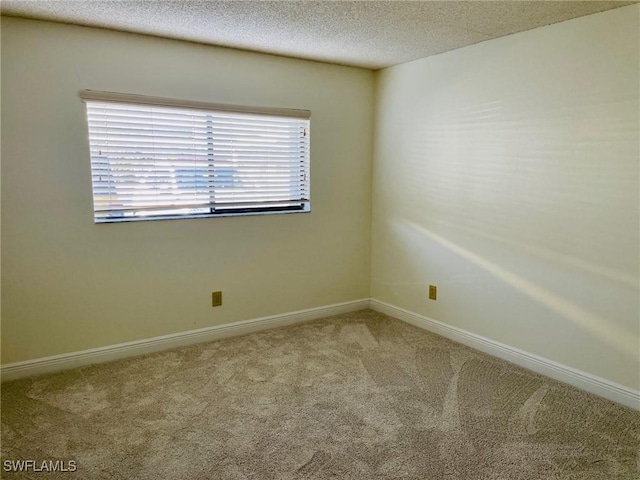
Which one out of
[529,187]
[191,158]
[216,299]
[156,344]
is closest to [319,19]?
[191,158]

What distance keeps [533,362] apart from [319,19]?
246 cm

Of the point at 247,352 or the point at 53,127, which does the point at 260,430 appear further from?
the point at 53,127

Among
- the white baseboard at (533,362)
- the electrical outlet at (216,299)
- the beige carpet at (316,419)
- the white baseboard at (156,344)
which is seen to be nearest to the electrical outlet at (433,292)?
the white baseboard at (533,362)

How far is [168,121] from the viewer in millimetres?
2996

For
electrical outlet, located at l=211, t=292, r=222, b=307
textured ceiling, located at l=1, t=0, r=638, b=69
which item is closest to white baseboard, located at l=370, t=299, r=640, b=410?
electrical outlet, located at l=211, t=292, r=222, b=307

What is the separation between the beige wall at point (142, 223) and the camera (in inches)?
102

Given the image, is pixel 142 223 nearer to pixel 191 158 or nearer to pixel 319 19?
pixel 191 158

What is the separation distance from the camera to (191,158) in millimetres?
3107

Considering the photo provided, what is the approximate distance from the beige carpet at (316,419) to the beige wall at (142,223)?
0.37 metres

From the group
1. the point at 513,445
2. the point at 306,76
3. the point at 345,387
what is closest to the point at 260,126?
the point at 306,76

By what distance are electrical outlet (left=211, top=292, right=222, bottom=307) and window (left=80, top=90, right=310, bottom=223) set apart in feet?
1.98

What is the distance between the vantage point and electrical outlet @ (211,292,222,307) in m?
3.32

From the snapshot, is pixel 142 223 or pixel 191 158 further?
pixel 191 158

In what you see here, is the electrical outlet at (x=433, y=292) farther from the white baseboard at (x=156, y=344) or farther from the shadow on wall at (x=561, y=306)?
the white baseboard at (x=156, y=344)
